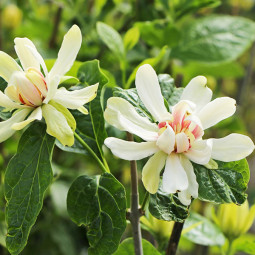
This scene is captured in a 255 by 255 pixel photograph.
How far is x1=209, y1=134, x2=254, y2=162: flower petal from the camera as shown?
0.37 metres

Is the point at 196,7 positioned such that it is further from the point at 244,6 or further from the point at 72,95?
the point at 244,6

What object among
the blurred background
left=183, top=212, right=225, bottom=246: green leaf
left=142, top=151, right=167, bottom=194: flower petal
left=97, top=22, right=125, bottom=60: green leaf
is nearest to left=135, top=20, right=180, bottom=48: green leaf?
the blurred background

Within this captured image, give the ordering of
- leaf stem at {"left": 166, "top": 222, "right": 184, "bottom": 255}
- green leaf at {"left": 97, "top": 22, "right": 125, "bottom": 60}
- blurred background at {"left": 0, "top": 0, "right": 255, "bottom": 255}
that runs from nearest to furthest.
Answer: leaf stem at {"left": 166, "top": 222, "right": 184, "bottom": 255}, green leaf at {"left": 97, "top": 22, "right": 125, "bottom": 60}, blurred background at {"left": 0, "top": 0, "right": 255, "bottom": 255}

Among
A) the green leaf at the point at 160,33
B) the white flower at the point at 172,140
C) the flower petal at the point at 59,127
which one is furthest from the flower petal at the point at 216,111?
the green leaf at the point at 160,33

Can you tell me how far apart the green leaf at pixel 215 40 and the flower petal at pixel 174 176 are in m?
0.43

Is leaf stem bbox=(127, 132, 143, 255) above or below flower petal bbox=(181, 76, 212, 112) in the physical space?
below

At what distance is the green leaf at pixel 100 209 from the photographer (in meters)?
0.40

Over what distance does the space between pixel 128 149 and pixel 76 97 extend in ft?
0.20

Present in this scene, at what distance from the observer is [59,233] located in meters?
0.91

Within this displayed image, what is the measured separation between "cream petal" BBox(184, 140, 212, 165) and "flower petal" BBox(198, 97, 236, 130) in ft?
0.07

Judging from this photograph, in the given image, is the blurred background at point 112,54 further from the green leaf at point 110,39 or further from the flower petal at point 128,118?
the flower petal at point 128,118

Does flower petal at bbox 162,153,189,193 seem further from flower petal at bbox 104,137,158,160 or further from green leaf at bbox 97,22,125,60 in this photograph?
green leaf at bbox 97,22,125,60

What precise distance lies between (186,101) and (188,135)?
26 millimetres

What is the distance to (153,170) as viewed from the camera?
0.38 meters
